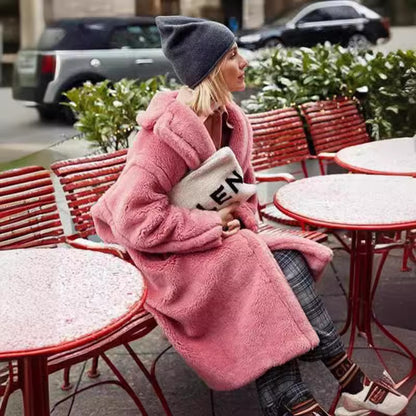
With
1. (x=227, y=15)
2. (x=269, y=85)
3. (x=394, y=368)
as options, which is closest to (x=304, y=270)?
→ (x=394, y=368)

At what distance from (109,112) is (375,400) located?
254cm

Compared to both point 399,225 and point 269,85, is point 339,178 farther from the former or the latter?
point 269,85

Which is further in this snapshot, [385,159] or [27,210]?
[385,159]

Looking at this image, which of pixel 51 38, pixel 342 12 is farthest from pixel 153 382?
pixel 342 12

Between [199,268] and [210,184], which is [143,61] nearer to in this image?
[210,184]

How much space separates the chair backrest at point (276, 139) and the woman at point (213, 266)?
5.00 ft

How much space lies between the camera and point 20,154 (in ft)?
29.4

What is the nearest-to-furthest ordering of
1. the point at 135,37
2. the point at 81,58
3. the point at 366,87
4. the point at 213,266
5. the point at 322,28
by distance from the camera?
1. the point at 213,266
2. the point at 366,87
3. the point at 81,58
4. the point at 135,37
5. the point at 322,28

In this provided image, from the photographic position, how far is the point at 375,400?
2.76 metres

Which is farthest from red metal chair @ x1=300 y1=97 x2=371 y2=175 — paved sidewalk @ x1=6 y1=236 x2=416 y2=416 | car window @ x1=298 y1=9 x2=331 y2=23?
car window @ x1=298 y1=9 x2=331 y2=23

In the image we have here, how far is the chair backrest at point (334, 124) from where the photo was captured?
15.8 ft

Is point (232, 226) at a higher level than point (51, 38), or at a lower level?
higher

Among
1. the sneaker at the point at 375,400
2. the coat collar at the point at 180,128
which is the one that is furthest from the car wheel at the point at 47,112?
the sneaker at the point at 375,400

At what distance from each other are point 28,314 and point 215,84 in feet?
3.95
